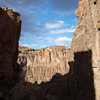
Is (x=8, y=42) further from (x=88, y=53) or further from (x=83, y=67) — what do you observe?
(x=88, y=53)

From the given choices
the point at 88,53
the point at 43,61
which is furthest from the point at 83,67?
the point at 43,61

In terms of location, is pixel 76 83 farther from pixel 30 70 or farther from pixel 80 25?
pixel 30 70

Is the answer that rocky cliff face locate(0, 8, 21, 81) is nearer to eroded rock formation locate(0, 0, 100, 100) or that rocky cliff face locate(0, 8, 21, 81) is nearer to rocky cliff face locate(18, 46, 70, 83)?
eroded rock formation locate(0, 0, 100, 100)

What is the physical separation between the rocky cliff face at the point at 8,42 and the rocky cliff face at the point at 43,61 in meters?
61.0

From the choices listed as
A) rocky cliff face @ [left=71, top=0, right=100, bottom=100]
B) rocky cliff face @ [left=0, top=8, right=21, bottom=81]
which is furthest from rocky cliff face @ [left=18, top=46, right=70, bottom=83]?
rocky cliff face @ [left=71, top=0, right=100, bottom=100]

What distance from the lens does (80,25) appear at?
22953mm

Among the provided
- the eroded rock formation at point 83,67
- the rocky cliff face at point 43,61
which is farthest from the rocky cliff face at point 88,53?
the rocky cliff face at point 43,61

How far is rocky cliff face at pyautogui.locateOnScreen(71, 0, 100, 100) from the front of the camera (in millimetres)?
18394

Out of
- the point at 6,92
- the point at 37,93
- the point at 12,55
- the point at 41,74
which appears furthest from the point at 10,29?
the point at 41,74

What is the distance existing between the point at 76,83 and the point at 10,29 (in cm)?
1493

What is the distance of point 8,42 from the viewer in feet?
110

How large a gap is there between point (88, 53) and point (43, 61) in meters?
80.1

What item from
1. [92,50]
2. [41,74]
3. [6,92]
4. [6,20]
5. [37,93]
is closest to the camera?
[92,50]

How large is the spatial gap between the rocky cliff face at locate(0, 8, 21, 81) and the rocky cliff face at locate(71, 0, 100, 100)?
12110 millimetres
